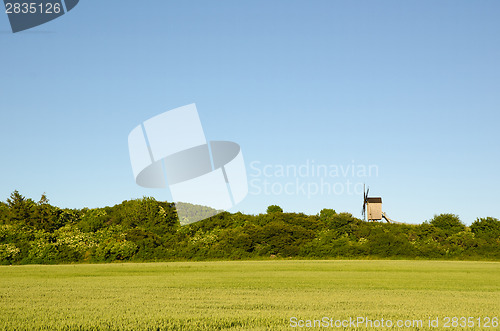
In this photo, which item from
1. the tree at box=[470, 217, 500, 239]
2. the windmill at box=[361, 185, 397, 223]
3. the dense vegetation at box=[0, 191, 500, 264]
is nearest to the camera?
the dense vegetation at box=[0, 191, 500, 264]

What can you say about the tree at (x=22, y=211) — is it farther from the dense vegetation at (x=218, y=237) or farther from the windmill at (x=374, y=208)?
the windmill at (x=374, y=208)

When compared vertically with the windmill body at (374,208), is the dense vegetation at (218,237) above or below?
below

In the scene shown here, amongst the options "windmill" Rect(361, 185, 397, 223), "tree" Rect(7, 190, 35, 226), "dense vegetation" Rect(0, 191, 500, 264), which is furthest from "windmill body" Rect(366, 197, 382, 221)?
"tree" Rect(7, 190, 35, 226)

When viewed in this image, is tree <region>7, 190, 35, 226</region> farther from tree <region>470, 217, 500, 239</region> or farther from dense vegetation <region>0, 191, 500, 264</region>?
tree <region>470, 217, 500, 239</region>

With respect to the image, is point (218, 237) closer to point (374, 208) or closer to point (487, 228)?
point (487, 228)

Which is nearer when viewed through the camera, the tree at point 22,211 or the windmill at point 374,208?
the tree at point 22,211

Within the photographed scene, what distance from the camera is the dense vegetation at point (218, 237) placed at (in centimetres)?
5016

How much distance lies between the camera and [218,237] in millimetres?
55875

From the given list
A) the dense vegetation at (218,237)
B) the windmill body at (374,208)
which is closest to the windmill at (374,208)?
the windmill body at (374,208)

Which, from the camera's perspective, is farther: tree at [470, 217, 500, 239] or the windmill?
the windmill

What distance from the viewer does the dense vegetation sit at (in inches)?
1975

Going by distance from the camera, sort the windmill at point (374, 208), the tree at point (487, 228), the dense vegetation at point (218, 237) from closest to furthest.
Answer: the dense vegetation at point (218, 237), the tree at point (487, 228), the windmill at point (374, 208)

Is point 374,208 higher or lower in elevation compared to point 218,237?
higher

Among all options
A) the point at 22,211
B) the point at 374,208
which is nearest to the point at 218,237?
the point at 22,211
